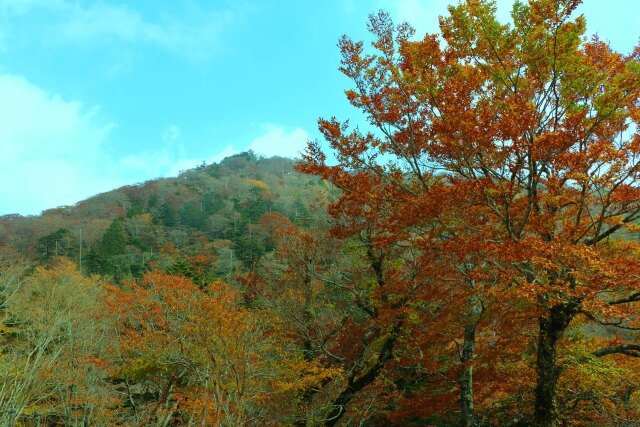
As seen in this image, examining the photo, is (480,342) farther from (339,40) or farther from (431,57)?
(339,40)

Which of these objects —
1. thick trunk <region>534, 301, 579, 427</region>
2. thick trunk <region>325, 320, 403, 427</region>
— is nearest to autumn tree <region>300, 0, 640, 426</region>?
thick trunk <region>534, 301, 579, 427</region>

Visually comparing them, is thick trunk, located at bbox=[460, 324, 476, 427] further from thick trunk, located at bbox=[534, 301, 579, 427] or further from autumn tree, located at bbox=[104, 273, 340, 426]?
autumn tree, located at bbox=[104, 273, 340, 426]

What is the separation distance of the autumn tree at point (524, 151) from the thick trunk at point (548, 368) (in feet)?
0.05

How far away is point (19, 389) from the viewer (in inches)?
163

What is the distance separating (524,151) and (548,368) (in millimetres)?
3453

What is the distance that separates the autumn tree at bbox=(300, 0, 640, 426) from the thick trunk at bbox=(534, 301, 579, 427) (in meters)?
0.02

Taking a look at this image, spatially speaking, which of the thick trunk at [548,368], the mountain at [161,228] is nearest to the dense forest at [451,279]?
the thick trunk at [548,368]

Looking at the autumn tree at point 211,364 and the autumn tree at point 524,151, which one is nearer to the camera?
the autumn tree at point 524,151

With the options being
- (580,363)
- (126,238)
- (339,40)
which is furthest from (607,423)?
(126,238)

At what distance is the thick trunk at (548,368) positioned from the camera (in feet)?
21.2

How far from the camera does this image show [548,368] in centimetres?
661

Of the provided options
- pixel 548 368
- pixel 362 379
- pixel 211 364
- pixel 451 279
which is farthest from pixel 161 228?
pixel 548 368

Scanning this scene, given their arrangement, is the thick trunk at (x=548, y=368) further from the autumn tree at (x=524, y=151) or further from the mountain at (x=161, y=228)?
the mountain at (x=161, y=228)

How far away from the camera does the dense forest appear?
A: 18.6 ft
